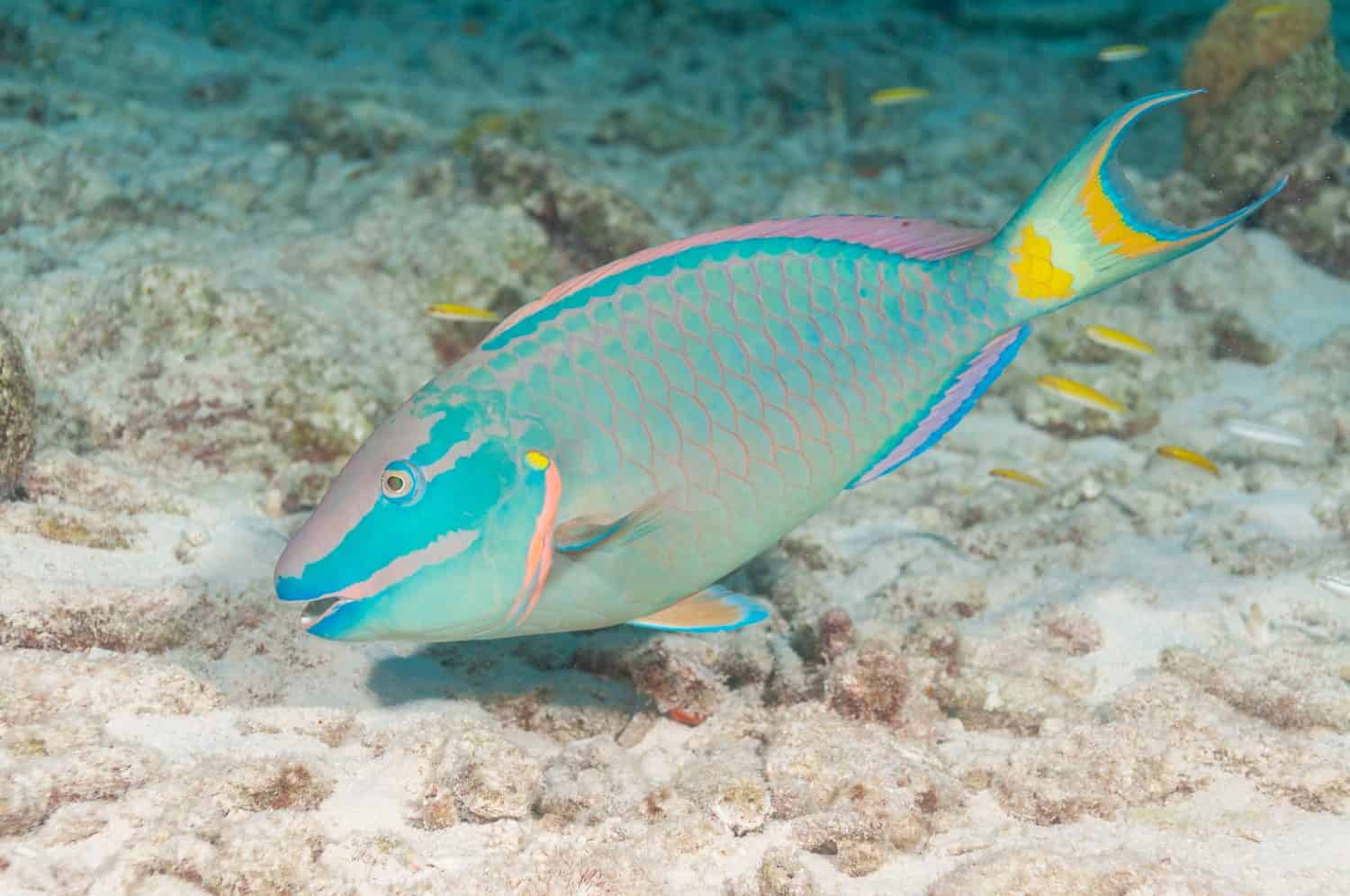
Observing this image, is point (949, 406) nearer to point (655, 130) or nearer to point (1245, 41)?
point (1245, 41)

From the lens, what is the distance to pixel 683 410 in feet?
6.69

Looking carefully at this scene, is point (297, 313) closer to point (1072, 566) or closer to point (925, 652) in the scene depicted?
point (925, 652)

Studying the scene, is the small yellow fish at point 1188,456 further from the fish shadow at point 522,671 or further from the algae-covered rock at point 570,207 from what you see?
the algae-covered rock at point 570,207

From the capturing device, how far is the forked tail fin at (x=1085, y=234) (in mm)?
2051

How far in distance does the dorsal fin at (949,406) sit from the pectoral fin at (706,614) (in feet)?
1.29

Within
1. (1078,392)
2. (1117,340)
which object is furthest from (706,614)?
(1117,340)

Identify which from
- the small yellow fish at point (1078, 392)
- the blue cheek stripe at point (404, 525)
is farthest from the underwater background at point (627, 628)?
the blue cheek stripe at point (404, 525)

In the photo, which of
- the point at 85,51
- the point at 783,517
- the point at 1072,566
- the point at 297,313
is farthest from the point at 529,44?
the point at 783,517

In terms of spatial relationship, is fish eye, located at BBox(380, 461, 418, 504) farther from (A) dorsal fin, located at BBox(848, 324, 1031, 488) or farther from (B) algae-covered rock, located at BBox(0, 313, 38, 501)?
(B) algae-covered rock, located at BBox(0, 313, 38, 501)

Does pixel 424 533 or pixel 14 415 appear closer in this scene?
pixel 424 533

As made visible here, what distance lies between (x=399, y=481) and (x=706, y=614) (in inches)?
31.9

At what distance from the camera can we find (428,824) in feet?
7.63

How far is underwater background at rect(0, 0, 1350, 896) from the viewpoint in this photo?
2285 millimetres

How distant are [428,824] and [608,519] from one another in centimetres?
98
